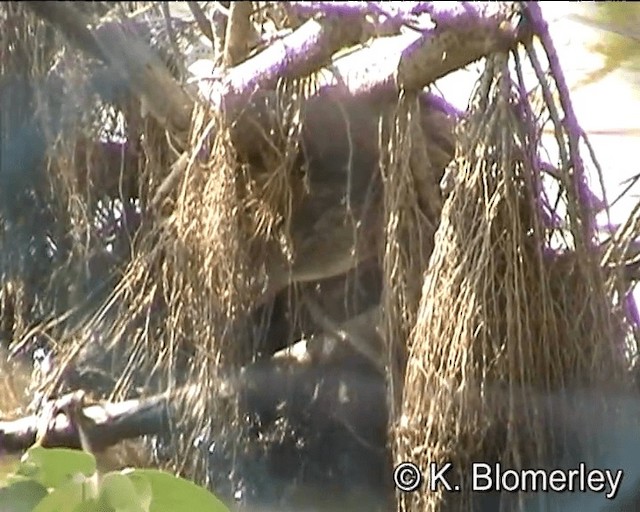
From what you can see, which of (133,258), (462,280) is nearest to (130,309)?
(133,258)

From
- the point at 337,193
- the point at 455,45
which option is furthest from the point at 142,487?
the point at 455,45

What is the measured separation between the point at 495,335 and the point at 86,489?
33 centimetres

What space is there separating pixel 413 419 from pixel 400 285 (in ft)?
0.36

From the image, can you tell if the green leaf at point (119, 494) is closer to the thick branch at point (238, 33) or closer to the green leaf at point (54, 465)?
the green leaf at point (54, 465)

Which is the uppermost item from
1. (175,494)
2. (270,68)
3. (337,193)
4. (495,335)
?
(270,68)

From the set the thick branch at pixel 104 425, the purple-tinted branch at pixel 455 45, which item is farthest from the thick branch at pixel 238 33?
the thick branch at pixel 104 425

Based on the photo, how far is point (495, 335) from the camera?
30.3 inches

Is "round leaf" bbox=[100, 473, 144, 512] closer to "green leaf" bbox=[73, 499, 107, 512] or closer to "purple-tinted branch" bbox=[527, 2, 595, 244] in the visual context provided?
"green leaf" bbox=[73, 499, 107, 512]

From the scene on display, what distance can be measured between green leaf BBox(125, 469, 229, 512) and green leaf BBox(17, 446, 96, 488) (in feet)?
0.12

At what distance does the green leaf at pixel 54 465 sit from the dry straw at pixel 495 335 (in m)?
0.25

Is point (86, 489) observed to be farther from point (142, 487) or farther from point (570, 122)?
point (570, 122)

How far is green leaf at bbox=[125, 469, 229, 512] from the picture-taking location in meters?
0.75

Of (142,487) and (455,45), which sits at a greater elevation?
(455,45)

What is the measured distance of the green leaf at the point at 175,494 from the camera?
746mm
